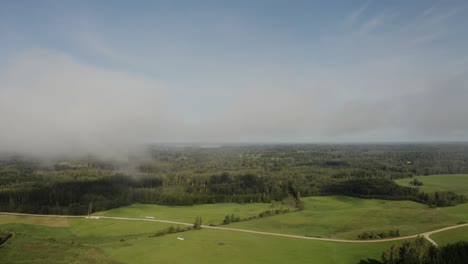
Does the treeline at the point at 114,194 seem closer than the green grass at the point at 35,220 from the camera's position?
No

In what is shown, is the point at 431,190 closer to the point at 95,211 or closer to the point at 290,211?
the point at 290,211

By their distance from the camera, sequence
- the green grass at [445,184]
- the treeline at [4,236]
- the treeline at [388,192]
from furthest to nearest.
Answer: the green grass at [445,184], the treeline at [388,192], the treeline at [4,236]

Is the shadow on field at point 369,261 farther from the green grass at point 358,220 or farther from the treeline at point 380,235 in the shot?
the green grass at point 358,220

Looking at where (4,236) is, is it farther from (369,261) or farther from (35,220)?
(369,261)

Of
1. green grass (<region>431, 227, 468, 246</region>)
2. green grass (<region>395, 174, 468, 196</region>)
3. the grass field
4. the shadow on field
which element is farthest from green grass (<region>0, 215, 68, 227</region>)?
green grass (<region>395, 174, 468, 196</region>)

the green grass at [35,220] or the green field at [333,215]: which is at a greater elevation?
the green field at [333,215]

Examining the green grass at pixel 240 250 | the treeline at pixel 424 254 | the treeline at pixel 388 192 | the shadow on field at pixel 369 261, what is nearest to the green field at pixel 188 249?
the green grass at pixel 240 250

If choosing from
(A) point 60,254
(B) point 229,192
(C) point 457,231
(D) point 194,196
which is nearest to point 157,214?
(D) point 194,196
